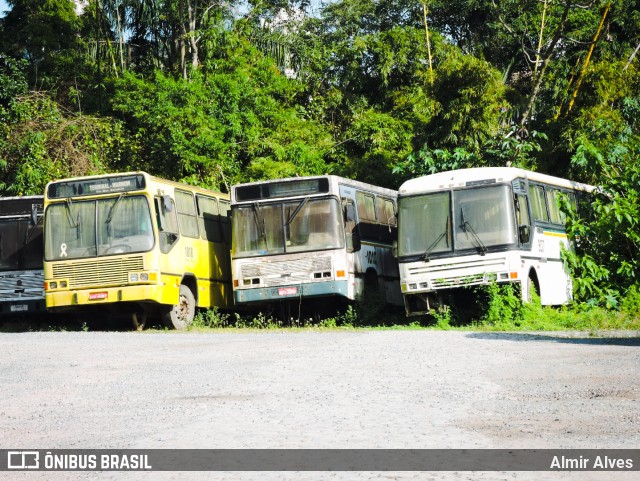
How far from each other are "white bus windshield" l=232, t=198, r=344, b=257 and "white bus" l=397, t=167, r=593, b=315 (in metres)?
1.52

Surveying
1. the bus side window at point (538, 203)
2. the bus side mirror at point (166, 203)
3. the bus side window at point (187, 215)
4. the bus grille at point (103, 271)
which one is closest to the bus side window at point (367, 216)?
the bus side window at point (187, 215)

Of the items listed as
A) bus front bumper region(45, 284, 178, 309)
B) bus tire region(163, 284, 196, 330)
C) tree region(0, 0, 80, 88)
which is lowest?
bus tire region(163, 284, 196, 330)

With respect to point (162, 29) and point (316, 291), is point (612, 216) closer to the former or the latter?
point (316, 291)

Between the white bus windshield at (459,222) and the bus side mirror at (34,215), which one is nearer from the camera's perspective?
the white bus windshield at (459,222)

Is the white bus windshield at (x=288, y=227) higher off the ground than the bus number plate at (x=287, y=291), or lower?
higher

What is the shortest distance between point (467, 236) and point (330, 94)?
22.1m

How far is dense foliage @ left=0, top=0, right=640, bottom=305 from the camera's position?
33125 millimetres

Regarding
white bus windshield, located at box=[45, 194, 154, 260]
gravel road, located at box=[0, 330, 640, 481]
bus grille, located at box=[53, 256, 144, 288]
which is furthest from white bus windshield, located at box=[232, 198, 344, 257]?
gravel road, located at box=[0, 330, 640, 481]

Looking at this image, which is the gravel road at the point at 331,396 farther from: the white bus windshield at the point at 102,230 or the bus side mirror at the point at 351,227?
the bus side mirror at the point at 351,227

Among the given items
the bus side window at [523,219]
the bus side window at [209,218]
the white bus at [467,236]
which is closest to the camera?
the white bus at [467,236]

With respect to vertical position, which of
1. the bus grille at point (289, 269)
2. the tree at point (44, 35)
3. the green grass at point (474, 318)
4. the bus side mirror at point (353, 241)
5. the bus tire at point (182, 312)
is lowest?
the green grass at point (474, 318)

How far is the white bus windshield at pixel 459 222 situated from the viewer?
2311cm

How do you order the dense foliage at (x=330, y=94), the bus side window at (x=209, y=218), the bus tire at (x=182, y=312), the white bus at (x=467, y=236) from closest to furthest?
1. the white bus at (x=467, y=236)
2. the bus tire at (x=182, y=312)
3. the bus side window at (x=209, y=218)
4. the dense foliage at (x=330, y=94)

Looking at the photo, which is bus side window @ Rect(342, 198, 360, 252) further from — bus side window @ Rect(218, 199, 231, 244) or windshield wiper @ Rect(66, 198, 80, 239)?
windshield wiper @ Rect(66, 198, 80, 239)
